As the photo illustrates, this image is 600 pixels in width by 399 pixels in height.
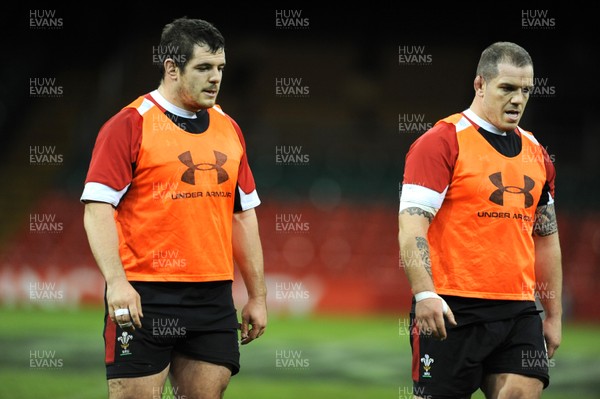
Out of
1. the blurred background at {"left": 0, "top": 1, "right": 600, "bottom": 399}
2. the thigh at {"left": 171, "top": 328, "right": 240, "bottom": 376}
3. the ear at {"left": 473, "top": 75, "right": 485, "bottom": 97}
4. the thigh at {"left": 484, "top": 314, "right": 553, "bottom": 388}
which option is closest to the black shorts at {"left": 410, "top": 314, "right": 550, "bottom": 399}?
the thigh at {"left": 484, "top": 314, "right": 553, "bottom": 388}

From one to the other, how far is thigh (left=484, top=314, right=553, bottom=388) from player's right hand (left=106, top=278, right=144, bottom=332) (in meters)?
1.96

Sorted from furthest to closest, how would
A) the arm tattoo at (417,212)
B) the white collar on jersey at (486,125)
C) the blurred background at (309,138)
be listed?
the blurred background at (309,138) < the white collar on jersey at (486,125) < the arm tattoo at (417,212)

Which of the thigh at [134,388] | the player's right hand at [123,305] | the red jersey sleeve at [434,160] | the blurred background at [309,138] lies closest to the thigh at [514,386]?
the red jersey sleeve at [434,160]

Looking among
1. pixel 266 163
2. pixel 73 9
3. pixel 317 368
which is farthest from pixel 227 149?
pixel 73 9

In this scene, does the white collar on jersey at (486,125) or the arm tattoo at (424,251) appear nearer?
the arm tattoo at (424,251)

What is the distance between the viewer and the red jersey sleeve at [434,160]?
5.63 metres

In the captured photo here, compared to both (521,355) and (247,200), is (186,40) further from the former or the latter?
(521,355)

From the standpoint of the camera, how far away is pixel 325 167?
24.0 metres

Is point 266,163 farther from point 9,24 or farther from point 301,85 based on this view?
A: point 9,24

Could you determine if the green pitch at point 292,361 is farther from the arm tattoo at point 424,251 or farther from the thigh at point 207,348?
the arm tattoo at point 424,251

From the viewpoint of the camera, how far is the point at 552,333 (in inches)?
241

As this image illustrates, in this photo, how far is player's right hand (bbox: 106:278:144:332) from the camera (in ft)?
17.1

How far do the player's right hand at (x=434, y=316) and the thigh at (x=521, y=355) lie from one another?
44 cm

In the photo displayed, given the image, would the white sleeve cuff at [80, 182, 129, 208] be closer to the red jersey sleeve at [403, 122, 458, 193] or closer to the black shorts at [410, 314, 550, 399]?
the red jersey sleeve at [403, 122, 458, 193]
